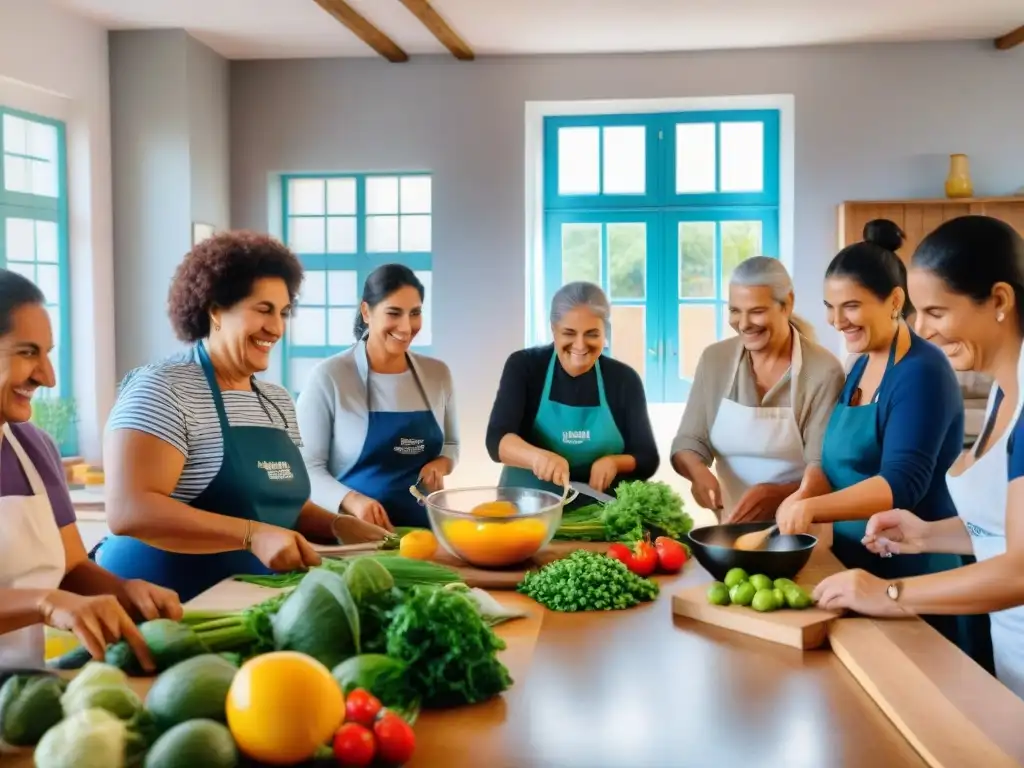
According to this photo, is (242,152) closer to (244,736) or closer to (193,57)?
(193,57)

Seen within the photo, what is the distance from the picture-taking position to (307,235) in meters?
6.71

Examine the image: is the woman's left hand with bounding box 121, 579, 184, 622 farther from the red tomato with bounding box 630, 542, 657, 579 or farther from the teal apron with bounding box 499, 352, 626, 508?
the teal apron with bounding box 499, 352, 626, 508

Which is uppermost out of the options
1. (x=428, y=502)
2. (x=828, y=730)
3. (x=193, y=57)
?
(x=193, y=57)

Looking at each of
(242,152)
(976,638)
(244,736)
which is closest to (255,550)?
(244,736)

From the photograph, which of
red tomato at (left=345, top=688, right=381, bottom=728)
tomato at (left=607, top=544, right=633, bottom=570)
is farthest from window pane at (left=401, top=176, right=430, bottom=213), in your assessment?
red tomato at (left=345, top=688, right=381, bottom=728)

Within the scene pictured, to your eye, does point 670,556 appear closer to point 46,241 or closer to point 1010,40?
point 46,241

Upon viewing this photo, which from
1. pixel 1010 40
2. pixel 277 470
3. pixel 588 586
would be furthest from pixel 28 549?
pixel 1010 40

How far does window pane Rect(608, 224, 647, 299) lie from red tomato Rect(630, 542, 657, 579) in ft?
A: 14.4

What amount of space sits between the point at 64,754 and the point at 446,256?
5.37m

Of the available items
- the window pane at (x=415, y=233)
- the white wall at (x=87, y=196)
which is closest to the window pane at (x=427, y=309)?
the window pane at (x=415, y=233)

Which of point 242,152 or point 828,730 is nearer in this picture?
point 828,730

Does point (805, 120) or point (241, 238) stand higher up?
point (805, 120)

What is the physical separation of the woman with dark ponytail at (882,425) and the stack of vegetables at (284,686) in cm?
121

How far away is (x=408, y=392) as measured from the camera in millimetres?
3420
